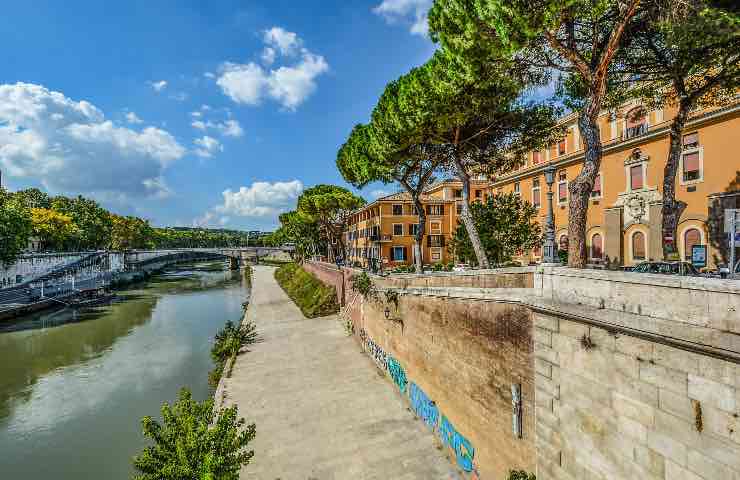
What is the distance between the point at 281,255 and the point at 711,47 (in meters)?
115

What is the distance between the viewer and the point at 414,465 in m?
12.2

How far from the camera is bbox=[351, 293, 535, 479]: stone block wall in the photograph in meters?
9.32

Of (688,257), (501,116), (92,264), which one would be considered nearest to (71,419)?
(501,116)

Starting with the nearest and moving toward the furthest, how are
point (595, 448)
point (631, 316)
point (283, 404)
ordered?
point (631, 316) → point (595, 448) → point (283, 404)

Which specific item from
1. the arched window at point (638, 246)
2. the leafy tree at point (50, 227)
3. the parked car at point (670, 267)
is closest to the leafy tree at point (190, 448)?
the parked car at point (670, 267)

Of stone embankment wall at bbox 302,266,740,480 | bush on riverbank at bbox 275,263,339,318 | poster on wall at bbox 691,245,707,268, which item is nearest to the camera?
stone embankment wall at bbox 302,266,740,480

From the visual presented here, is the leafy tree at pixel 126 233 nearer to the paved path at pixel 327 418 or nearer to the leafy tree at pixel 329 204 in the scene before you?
the leafy tree at pixel 329 204

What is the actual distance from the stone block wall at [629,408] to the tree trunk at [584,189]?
3587mm

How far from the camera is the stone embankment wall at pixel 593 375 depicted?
5250 millimetres

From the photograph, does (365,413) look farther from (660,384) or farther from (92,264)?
(92,264)

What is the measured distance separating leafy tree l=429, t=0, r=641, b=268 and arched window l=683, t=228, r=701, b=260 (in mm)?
12551

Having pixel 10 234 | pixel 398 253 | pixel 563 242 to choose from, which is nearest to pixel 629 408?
pixel 563 242

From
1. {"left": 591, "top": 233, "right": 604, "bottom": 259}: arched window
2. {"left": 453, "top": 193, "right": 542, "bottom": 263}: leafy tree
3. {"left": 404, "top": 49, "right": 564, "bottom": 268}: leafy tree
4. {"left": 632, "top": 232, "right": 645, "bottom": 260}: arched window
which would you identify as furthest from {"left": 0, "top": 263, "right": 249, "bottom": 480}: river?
{"left": 632, "top": 232, "right": 645, "bottom": 260}: arched window

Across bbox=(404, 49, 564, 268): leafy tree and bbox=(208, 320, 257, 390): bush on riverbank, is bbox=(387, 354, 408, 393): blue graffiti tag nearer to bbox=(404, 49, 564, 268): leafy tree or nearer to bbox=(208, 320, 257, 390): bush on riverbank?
bbox=(404, 49, 564, 268): leafy tree
